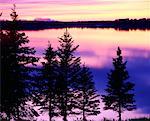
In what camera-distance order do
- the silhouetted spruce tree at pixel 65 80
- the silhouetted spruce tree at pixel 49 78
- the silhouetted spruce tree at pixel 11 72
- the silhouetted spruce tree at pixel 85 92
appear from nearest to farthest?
the silhouetted spruce tree at pixel 11 72 < the silhouetted spruce tree at pixel 49 78 < the silhouetted spruce tree at pixel 65 80 < the silhouetted spruce tree at pixel 85 92

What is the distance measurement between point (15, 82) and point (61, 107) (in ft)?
74.3

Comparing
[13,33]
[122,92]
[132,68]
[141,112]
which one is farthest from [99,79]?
[13,33]

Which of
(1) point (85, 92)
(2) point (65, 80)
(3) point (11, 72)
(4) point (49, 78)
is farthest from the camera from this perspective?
(1) point (85, 92)

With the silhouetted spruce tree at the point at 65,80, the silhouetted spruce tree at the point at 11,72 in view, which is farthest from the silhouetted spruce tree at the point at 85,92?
the silhouetted spruce tree at the point at 11,72

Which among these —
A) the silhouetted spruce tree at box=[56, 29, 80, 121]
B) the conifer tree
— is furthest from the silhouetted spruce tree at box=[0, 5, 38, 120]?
the silhouetted spruce tree at box=[56, 29, 80, 121]

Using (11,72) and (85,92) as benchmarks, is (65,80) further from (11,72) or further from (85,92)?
(11,72)

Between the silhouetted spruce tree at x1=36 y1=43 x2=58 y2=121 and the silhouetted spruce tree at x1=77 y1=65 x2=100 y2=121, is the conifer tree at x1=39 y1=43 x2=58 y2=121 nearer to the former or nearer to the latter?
the silhouetted spruce tree at x1=36 y1=43 x2=58 y2=121

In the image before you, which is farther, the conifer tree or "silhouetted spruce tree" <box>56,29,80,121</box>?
"silhouetted spruce tree" <box>56,29,80,121</box>

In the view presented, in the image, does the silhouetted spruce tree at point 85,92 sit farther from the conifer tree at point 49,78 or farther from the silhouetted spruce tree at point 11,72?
the silhouetted spruce tree at point 11,72

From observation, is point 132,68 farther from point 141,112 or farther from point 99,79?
point 141,112

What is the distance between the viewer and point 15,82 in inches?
1150

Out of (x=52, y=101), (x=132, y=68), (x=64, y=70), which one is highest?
(x=64, y=70)

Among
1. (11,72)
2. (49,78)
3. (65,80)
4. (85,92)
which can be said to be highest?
(11,72)

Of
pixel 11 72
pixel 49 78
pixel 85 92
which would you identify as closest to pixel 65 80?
pixel 49 78
